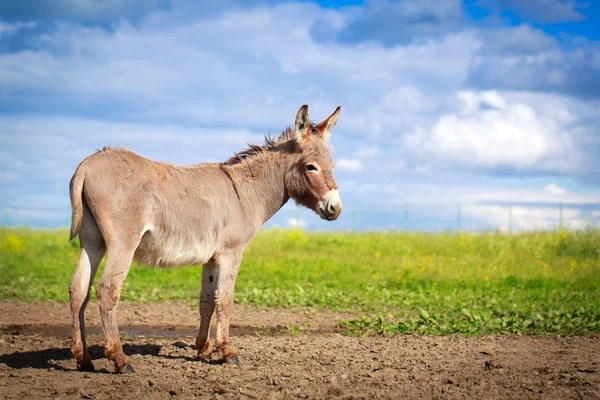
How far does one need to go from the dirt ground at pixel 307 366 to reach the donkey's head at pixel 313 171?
205 centimetres

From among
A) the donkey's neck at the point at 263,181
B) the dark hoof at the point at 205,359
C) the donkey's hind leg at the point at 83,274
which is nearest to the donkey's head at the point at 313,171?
the donkey's neck at the point at 263,181

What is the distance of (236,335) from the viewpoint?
33.7ft

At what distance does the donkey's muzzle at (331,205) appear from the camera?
820 centimetres

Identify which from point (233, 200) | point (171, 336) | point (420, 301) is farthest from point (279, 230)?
point (233, 200)

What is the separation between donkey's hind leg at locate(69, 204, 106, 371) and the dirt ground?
32 cm

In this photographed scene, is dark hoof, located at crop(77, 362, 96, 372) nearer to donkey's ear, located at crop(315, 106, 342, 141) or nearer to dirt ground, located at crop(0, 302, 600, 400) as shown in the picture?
dirt ground, located at crop(0, 302, 600, 400)

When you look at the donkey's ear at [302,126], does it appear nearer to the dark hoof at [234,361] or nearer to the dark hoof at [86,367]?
the dark hoof at [234,361]

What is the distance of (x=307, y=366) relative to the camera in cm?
771

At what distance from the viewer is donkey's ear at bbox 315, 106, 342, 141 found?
8.61 metres

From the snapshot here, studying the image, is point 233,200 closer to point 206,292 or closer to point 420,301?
point 206,292

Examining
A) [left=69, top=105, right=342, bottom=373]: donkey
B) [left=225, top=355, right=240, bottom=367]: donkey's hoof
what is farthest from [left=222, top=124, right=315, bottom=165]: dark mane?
[left=225, top=355, right=240, bottom=367]: donkey's hoof

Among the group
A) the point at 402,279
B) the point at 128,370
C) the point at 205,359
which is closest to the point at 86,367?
the point at 128,370

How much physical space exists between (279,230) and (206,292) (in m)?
22.2

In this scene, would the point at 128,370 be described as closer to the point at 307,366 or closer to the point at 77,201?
the point at 77,201
